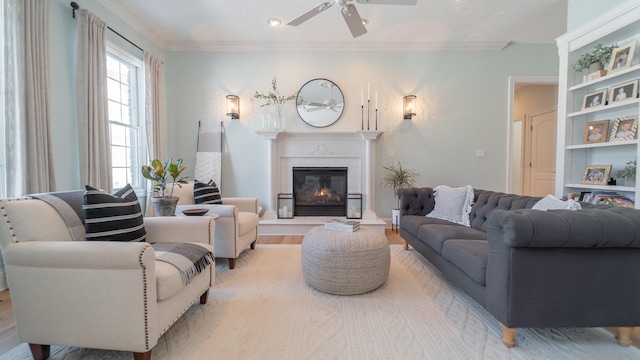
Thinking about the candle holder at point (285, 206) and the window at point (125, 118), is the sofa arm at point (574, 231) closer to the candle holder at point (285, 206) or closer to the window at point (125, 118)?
the candle holder at point (285, 206)

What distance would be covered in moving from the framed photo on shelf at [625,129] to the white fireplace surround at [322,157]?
258 cm

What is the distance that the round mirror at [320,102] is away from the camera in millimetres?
4215

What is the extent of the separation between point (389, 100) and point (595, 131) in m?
2.44

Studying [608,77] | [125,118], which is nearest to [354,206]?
[608,77]

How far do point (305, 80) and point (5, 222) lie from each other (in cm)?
367

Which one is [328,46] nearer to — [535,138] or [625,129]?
[625,129]

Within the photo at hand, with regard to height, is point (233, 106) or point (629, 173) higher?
point (233, 106)

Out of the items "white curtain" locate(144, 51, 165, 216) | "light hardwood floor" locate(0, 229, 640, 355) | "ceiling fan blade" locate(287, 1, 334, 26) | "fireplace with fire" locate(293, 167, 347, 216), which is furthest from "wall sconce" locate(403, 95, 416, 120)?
"white curtain" locate(144, 51, 165, 216)

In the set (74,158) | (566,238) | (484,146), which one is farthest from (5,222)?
(484,146)

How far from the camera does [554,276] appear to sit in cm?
140

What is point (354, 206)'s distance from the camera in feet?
13.6

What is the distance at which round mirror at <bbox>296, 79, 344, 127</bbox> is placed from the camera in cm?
421

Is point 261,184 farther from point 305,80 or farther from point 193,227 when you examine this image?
point 193,227

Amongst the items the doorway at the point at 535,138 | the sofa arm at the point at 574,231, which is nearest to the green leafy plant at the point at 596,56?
the doorway at the point at 535,138
